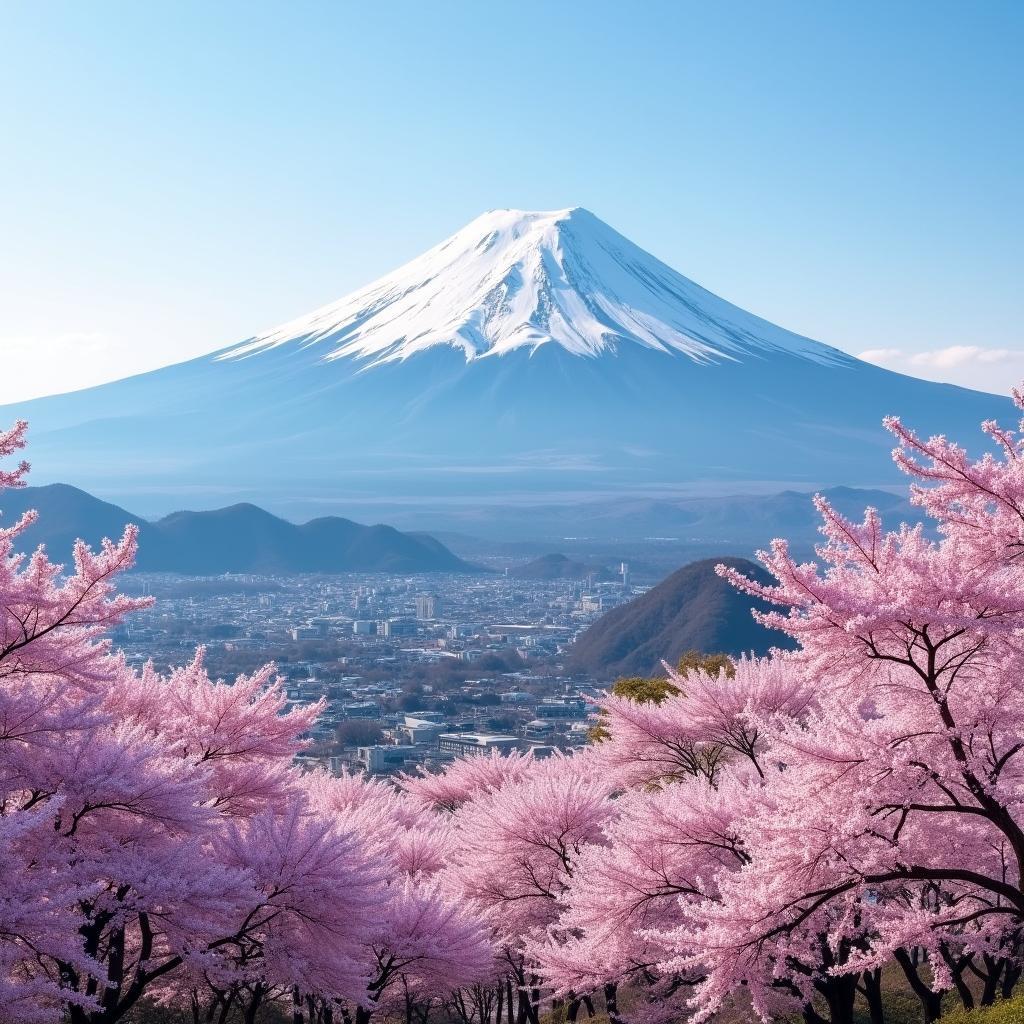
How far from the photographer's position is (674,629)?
82.9 metres

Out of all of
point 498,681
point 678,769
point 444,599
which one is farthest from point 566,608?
point 678,769

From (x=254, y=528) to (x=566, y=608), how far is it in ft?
192

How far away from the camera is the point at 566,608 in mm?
130500

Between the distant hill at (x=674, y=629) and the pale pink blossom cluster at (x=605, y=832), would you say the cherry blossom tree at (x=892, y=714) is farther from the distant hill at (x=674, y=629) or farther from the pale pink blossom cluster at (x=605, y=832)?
the distant hill at (x=674, y=629)

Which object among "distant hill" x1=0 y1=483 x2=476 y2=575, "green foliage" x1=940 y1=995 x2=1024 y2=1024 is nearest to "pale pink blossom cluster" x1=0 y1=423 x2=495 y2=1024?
"green foliage" x1=940 y1=995 x2=1024 y2=1024

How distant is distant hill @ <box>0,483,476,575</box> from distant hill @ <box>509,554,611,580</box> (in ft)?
35.5

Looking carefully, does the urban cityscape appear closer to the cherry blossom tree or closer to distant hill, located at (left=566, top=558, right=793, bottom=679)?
distant hill, located at (left=566, top=558, right=793, bottom=679)

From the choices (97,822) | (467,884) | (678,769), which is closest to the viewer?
(97,822)

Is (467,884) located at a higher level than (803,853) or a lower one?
lower

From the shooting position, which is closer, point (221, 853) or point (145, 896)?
point (145, 896)

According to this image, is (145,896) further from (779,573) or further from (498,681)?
(498,681)

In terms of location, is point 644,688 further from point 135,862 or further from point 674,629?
point 674,629

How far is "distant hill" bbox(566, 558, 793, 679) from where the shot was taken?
7781 centimetres

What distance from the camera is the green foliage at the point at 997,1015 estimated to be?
1134cm
